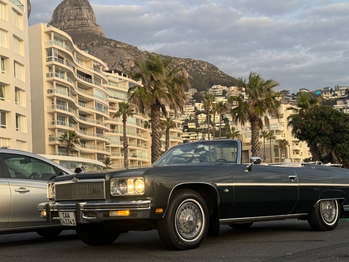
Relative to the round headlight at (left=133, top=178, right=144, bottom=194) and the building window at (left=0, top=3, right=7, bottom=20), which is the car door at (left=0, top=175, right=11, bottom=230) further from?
the building window at (left=0, top=3, right=7, bottom=20)

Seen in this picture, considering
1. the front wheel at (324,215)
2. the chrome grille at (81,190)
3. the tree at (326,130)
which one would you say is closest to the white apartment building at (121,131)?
the tree at (326,130)

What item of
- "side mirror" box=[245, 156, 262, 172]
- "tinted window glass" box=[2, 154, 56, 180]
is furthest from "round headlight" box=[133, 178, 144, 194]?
"tinted window glass" box=[2, 154, 56, 180]

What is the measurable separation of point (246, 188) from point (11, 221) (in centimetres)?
362

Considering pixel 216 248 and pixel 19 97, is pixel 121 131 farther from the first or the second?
pixel 216 248

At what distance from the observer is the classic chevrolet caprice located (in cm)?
670

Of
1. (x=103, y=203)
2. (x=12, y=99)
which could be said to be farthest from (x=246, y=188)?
(x=12, y=99)

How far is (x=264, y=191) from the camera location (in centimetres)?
805

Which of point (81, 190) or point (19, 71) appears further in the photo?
point (19, 71)

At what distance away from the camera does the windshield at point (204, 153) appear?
8.34m

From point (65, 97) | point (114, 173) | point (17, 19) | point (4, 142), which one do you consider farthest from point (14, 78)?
point (114, 173)

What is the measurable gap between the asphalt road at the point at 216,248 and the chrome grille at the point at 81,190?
0.74m

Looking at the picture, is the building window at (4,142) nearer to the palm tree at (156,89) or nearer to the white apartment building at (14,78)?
the white apartment building at (14,78)

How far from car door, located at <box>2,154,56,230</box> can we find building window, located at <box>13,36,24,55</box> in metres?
44.9

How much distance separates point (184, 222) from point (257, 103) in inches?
1529
